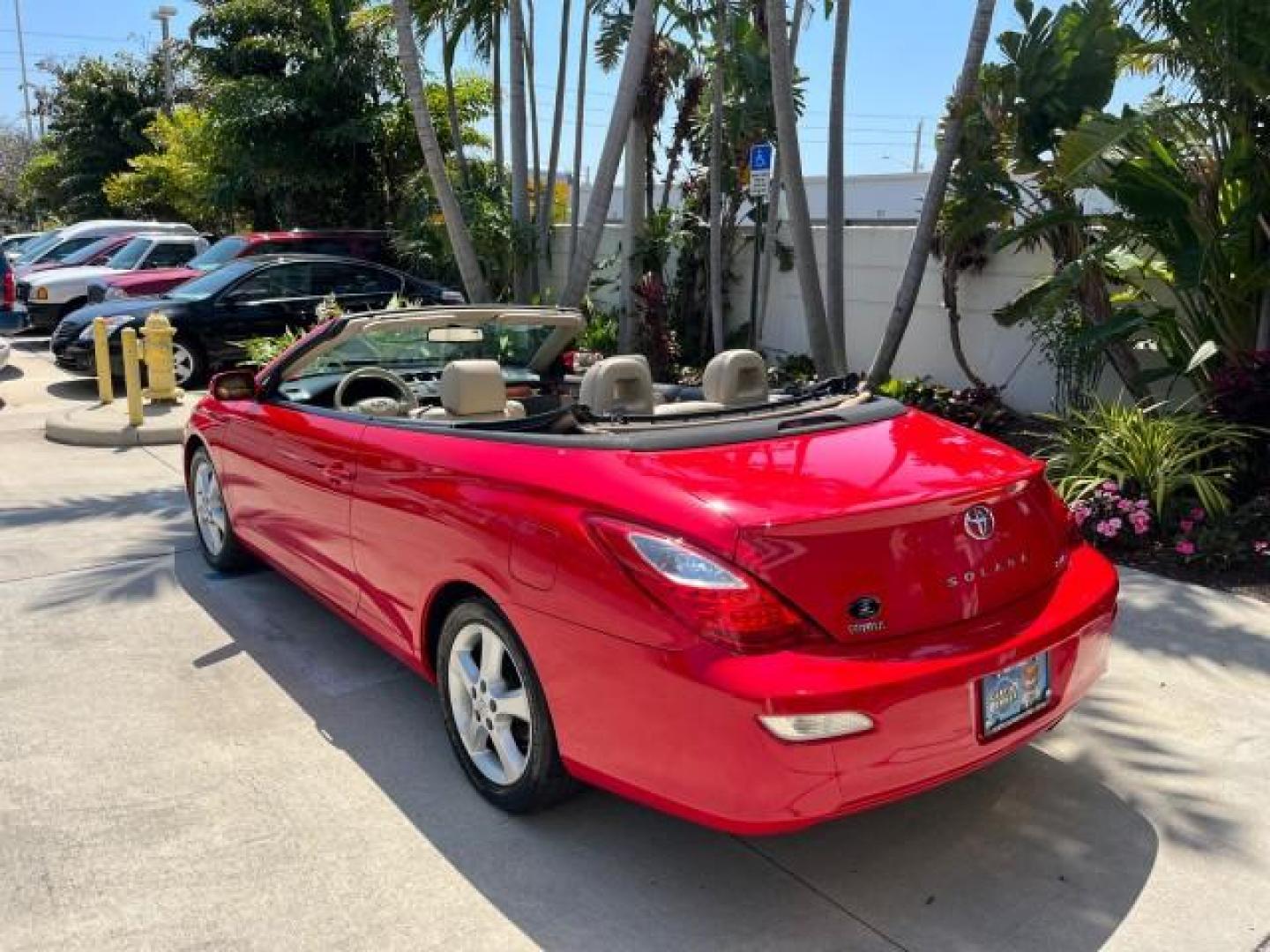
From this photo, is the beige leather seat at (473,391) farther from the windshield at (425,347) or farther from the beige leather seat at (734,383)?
the windshield at (425,347)

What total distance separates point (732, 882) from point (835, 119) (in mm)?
7795

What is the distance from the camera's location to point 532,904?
112 inches

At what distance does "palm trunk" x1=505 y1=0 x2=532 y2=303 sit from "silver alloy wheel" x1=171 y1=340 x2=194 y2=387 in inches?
156

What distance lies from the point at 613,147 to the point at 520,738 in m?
8.34

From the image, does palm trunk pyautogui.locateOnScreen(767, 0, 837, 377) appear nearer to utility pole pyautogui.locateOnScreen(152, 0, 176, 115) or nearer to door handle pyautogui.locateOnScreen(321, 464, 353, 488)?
door handle pyautogui.locateOnScreen(321, 464, 353, 488)

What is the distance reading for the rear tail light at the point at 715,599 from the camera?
8.36 feet

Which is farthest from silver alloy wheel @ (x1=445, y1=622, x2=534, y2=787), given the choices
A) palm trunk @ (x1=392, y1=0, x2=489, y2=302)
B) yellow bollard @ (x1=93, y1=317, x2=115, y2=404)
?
palm trunk @ (x1=392, y1=0, x2=489, y2=302)

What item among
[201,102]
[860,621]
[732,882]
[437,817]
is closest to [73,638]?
[437,817]

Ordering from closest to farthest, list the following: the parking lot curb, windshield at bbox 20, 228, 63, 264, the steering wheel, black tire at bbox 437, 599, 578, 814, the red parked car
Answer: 1. black tire at bbox 437, 599, 578, 814
2. the steering wheel
3. the parking lot curb
4. the red parked car
5. windshield at bbox 20, 228, 63, 264

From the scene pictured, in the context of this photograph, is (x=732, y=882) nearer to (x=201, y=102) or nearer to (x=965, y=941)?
(x=965, y=941)

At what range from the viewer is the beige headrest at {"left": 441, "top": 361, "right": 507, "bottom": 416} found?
372cm

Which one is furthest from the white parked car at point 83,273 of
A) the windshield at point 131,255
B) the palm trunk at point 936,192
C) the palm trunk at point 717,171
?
the palm trunk at point 936,192

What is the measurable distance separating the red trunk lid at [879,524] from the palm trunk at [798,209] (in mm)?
5758

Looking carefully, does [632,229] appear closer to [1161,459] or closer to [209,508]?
[1161,459]
